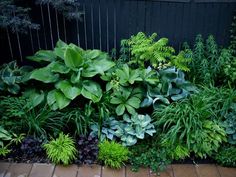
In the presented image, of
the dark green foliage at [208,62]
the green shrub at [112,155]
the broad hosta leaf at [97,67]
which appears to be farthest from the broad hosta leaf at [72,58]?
the dark green foliage at [208,62]

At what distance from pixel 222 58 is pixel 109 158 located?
219cm

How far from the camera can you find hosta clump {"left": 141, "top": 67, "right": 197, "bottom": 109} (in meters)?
3.83

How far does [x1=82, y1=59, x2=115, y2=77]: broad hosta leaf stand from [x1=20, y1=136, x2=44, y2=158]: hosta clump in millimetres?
979

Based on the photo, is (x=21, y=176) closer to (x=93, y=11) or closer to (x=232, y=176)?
(x=232, y=176)

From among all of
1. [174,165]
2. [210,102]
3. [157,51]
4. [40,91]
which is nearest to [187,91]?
[210,102]

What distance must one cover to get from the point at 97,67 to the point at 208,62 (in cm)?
166

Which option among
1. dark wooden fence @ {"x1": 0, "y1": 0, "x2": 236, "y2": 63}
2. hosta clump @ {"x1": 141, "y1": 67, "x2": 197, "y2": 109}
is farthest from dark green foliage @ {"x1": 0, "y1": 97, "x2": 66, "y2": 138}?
dark wooden fence @ {"x1": 0, "y1": 0, "x2": 236, "y2": 63}

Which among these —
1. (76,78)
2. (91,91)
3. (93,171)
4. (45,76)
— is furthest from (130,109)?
(45,76)

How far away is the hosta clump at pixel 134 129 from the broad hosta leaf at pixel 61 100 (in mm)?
683

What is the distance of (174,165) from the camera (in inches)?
138

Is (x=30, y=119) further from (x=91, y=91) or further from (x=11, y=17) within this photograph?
(x=11, y=17)

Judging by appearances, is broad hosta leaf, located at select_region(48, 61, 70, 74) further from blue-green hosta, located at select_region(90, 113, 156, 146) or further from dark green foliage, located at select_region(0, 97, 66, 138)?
blue-green hosta, located at select_region(90, 113, 156, 146)

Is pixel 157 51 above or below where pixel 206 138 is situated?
above

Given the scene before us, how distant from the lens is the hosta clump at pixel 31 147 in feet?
11.4
